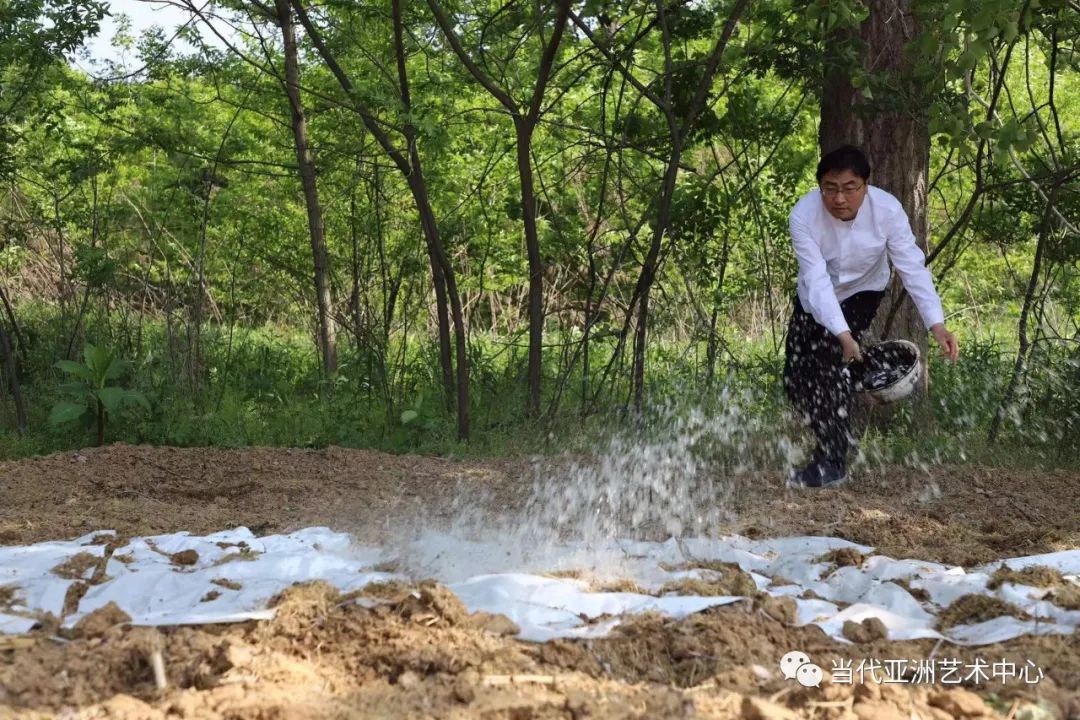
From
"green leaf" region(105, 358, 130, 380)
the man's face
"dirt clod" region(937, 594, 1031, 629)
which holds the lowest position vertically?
"dirt clod" region(937, 594, 1031, 629)

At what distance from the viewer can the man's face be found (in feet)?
17.6

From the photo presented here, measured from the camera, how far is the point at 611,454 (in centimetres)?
660

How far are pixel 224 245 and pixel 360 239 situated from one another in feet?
8.99

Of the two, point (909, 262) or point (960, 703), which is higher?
point (909, 262)

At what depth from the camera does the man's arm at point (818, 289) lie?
5.08m

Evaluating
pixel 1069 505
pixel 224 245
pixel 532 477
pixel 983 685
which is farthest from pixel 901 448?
pixel 224 245

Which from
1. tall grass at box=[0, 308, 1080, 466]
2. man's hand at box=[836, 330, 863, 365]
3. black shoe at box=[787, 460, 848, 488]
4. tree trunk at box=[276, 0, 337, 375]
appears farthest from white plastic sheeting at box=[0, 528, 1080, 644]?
tree trunk at box=[276, 0, 337, 375]

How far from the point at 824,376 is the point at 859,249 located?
0.64 meters

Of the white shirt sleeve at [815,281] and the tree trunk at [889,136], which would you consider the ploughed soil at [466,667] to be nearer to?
the white shirt sleeve at [815,281]

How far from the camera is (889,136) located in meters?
6.80

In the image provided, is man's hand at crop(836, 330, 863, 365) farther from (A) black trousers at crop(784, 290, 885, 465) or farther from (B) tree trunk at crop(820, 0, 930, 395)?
(B) tree trunk at crop(820, 0, 930, 395)

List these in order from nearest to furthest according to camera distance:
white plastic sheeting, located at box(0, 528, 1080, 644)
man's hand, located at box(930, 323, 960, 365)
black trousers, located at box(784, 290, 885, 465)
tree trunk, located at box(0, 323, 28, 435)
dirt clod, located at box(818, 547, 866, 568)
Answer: white plastic sheeting, located at box(0, 528, 1080, 644), dirt clod, located at box(818, 547, 866, 568), man's hand, located at box(930, 323, 960, 365), black trousers, located at box(784, 290, 885, 465), tree trunk, located at box(0, 323, 28, 435)

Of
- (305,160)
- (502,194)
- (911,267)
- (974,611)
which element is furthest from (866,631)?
(502,194)

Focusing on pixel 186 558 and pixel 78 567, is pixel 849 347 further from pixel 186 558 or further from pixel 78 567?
pixel 78 567
